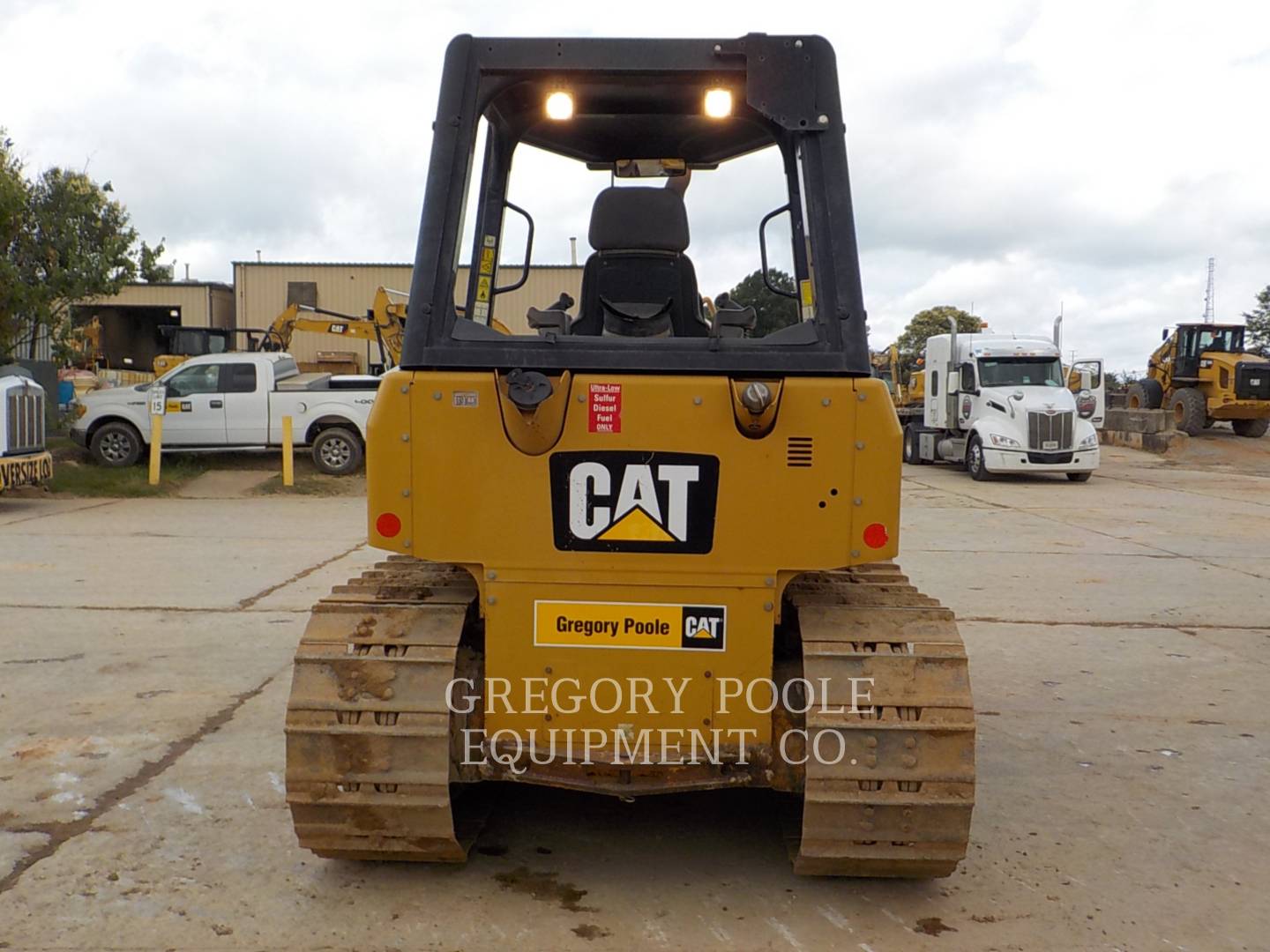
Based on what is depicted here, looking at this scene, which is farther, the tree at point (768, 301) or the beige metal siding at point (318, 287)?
the beige metal siding at point (318, 287)

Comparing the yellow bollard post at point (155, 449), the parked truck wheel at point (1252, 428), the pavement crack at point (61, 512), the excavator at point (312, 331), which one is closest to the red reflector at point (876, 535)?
the pavement crack at point (61, 512)

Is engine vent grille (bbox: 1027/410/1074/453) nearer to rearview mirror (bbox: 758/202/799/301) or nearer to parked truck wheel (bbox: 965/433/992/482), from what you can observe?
parked truck wheel (bbox: 965/433/992/482)

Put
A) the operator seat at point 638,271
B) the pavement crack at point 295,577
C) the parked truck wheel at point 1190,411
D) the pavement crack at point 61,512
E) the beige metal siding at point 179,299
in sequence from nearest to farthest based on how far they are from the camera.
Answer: the operator seat at point 638,271, the pavement crack at point 295,577, the pavement crack at point 61,512, the parked truck wheel at point 1190,411, the beige metal siding at point 179,299

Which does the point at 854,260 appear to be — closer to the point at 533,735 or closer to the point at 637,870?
the point at 533,735

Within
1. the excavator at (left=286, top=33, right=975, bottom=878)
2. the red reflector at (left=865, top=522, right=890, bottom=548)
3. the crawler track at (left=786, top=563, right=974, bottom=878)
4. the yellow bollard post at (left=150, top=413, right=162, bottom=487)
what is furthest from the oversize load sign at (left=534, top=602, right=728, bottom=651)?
the yellow bollard post at (left=150, top=413, right=162, bottom=487)

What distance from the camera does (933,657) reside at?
3.31m

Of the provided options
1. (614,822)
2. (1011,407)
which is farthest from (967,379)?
(614,822)

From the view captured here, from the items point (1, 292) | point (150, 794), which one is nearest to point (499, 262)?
point (150, 794)

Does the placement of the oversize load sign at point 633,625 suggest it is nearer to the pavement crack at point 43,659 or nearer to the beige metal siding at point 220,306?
the pavement crack at point 43,659

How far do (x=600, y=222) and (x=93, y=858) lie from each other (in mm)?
2775

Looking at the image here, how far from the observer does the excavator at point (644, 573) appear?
10.8ft

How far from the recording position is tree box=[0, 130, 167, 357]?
1689 cm

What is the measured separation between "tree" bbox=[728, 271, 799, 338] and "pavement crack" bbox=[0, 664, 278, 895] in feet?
9.40

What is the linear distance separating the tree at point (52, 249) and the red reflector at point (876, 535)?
651 inches
